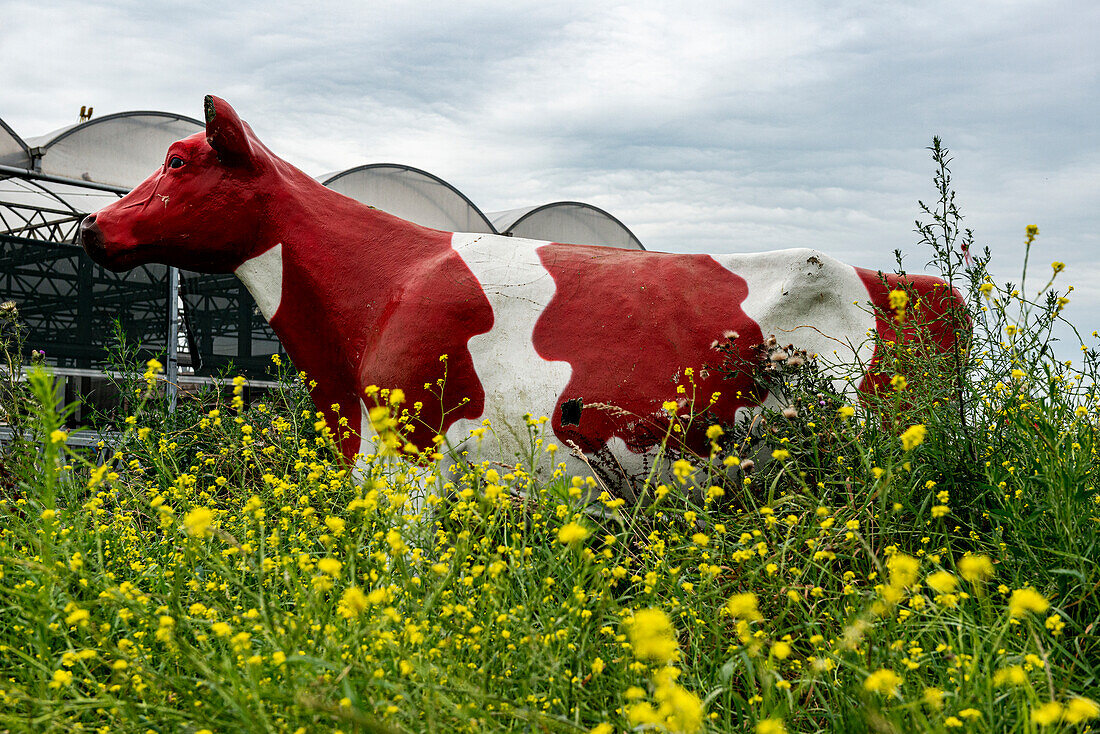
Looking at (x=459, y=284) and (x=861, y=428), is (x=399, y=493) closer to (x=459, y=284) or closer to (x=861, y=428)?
(x=459, y=284)

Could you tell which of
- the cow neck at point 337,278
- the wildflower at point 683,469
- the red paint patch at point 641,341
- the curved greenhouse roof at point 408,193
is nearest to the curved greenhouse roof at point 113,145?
the curved greenhouse roof at point 408,193

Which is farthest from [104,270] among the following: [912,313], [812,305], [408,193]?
[912,313]

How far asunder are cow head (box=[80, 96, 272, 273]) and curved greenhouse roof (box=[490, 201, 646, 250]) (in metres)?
10.0

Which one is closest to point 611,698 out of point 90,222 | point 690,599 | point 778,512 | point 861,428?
point 690,599

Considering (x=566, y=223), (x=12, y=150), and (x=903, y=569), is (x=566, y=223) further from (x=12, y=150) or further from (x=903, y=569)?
(x=903, y=569)

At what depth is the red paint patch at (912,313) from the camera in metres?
2.82

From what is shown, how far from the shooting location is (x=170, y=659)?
1842 mm

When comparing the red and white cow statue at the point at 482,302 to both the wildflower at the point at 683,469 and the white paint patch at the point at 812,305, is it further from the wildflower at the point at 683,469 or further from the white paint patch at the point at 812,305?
the wildflower at the point at 683,469

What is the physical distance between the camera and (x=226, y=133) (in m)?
3.07

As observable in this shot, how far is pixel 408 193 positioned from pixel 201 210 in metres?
9.09

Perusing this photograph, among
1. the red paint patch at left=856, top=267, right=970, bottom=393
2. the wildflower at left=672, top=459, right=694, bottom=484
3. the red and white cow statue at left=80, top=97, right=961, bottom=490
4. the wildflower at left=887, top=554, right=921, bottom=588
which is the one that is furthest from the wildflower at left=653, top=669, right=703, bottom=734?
the red paint patch at left=856, top=267, right=970, bottom=393

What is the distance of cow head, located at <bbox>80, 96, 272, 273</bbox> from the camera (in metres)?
3.13

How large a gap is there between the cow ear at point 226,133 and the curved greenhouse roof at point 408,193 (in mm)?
8339

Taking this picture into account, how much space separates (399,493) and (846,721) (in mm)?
1073
